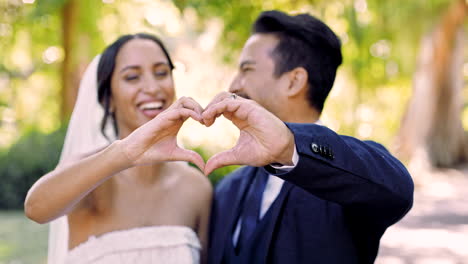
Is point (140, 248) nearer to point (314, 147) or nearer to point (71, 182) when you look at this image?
point (71, 182)

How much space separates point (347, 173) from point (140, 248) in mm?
1304

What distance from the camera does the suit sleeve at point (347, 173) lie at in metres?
1.72

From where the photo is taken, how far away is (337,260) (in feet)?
7.16

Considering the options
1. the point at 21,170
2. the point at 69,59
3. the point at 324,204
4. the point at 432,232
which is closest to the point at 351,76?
the point at 432,232

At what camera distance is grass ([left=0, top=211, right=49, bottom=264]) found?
675cm

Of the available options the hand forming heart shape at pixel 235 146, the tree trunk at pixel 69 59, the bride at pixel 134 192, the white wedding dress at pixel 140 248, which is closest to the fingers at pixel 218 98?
the hand forming heart shape at pixel 235 146

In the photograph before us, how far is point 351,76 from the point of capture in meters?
14.7

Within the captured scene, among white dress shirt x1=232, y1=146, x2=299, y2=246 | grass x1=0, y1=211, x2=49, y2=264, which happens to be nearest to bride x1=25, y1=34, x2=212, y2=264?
white dress shirt x1=232, y1=146, x2=299, y2=246

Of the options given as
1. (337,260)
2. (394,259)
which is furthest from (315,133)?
(394,259)

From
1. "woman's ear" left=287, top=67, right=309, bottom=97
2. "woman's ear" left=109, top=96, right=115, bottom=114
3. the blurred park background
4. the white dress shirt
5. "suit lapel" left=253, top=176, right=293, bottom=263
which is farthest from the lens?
the blurred park background

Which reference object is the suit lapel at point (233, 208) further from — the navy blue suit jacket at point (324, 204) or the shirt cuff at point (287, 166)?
the shirt cuff at point (287, 166)

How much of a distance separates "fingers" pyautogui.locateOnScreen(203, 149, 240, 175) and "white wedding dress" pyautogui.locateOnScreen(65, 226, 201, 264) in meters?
1.00

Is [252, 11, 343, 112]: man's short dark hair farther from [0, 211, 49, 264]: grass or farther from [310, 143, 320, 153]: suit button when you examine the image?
[0, 211, 49, 264]: grass

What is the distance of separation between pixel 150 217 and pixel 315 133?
130cm
